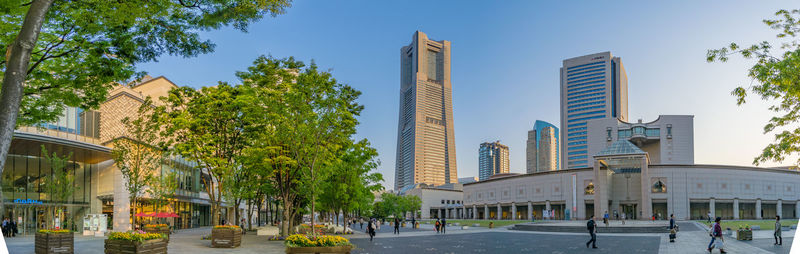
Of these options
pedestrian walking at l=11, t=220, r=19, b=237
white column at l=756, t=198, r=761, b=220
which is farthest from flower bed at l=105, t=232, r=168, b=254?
white column at l=756, t=198, r=761, b=220

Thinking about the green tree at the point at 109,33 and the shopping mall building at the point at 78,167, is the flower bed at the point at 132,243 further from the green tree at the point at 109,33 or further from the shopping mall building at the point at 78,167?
the shopping mall building at the point at 78,167

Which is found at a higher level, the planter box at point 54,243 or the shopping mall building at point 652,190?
the planter box at point 54,243

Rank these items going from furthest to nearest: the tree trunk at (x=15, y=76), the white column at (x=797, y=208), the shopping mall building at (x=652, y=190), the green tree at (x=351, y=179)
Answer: the white column at (x=797, y=208)
the shopping mall building at (x=652, y=190)
the green tree at (x=351, y=179)
the tree trunk at (x=15, y=76)

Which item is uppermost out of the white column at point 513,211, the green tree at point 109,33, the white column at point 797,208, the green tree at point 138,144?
the green tree at point 109,33

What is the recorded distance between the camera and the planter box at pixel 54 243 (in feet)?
61.8

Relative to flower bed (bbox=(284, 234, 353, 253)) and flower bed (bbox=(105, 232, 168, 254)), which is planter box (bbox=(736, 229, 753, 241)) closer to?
flower bed (bbox=(284, 234, 353, 253))

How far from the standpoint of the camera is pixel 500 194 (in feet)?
396

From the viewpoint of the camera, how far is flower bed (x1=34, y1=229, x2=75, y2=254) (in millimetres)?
18844

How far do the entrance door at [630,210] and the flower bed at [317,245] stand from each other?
312ft

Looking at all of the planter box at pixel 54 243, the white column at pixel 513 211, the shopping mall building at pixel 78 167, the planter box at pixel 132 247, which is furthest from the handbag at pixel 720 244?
the white column at pixel 513 211

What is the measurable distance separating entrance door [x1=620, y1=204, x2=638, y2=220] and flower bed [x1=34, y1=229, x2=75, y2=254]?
3869 inches

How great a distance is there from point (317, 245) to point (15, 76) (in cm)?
1093

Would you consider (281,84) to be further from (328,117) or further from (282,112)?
(328,117)

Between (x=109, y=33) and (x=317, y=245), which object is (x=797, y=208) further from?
(x=109, y=33)
